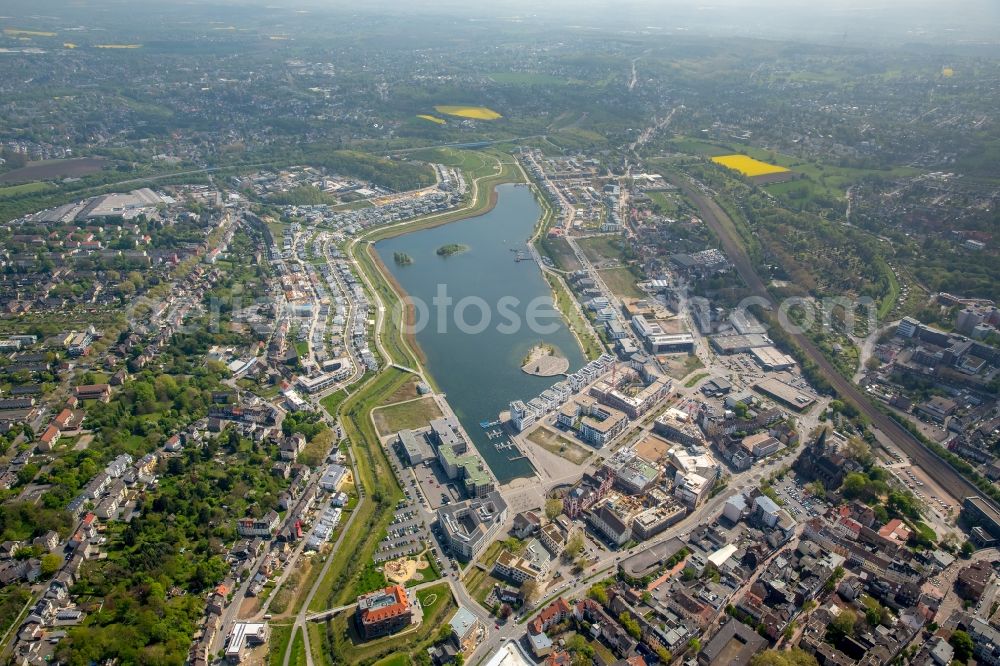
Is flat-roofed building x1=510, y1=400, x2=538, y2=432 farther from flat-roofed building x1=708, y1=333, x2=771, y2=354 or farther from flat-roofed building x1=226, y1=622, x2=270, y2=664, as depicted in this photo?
flat-roofed building x1=226, y1=622, x2=270, y2=664

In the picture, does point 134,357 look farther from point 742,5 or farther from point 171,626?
point 742,5

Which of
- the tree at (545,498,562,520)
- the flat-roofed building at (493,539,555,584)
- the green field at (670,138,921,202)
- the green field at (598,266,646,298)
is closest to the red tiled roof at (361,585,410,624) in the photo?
the flat-roofed building at (493,539,555,584)

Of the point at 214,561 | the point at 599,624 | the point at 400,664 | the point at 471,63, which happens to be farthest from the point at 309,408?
the point at 471,63

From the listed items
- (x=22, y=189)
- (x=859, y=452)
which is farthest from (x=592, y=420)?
(x=22, y=189)

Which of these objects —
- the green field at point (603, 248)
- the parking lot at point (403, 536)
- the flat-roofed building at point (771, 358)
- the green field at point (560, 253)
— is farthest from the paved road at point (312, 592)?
the green field at point (603, 248)

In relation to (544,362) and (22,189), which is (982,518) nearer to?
(544,362)
